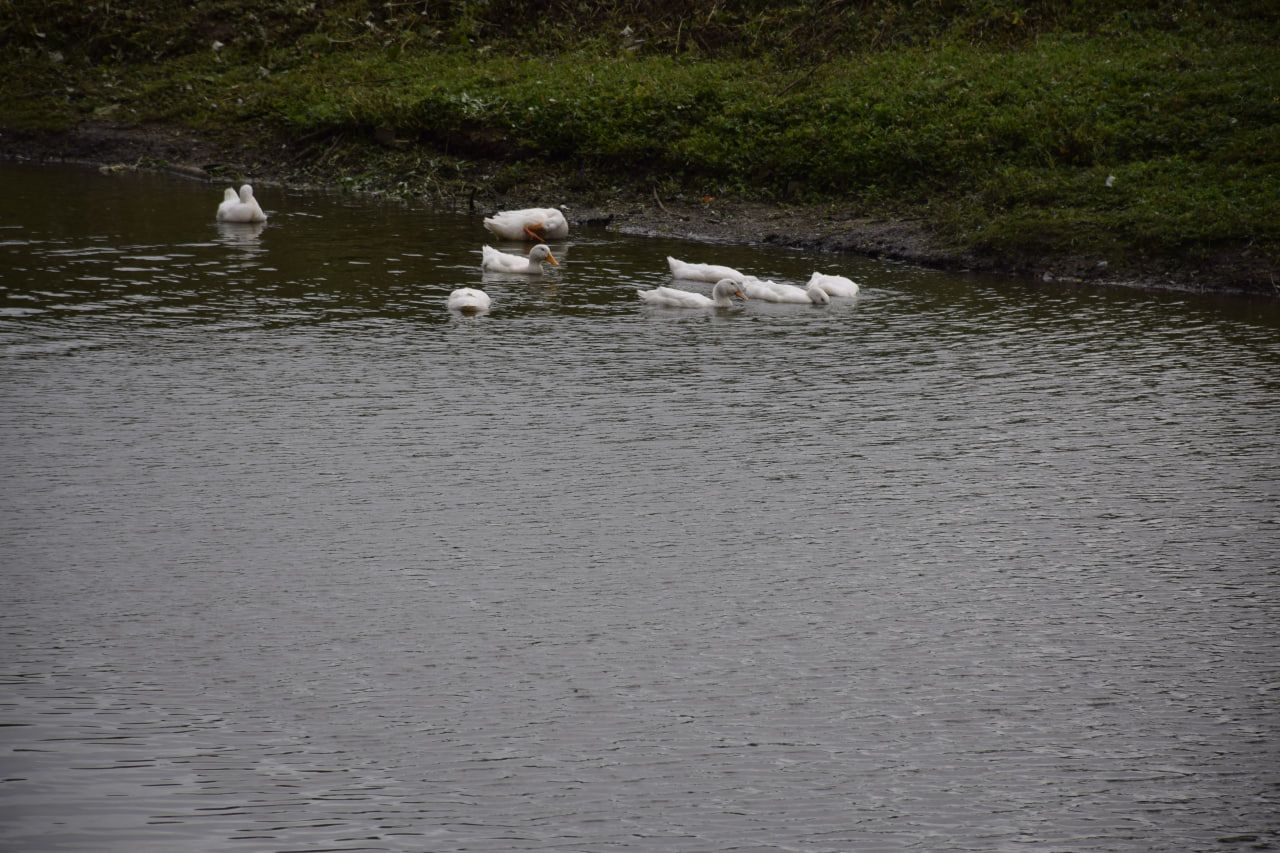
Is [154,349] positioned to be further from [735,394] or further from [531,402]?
[735,394]

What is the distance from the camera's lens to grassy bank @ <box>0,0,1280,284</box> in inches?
747

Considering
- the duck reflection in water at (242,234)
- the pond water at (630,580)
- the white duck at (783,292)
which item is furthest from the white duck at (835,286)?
the duck reflection in water at (242,234)

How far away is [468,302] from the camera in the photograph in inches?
594

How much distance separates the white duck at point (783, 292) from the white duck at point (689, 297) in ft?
1.28

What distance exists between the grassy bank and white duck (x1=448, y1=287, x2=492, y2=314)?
649cm

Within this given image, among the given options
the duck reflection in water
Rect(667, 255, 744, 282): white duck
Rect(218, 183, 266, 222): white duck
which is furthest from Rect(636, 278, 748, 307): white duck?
Rect(218, 183, 266, 222): white duck

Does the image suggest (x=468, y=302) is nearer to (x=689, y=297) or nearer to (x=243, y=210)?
(x=689, y=297)

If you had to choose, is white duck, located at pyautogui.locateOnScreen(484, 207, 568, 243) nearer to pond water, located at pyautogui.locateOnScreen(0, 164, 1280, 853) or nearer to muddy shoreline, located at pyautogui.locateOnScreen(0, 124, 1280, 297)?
muddy shoreline, located at pyautogui.locateOnScreen(0, 124, 1280, 297)

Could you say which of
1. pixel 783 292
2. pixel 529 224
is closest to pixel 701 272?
pixel 783 292

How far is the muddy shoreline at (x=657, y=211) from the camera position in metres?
17.5

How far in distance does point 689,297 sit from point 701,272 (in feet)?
4.00

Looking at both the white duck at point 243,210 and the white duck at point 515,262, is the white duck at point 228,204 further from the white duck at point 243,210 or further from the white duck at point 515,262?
the white duck at point 515,262

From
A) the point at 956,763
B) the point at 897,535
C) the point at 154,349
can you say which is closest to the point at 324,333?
the point at 154,349

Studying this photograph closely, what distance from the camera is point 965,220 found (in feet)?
63.1
